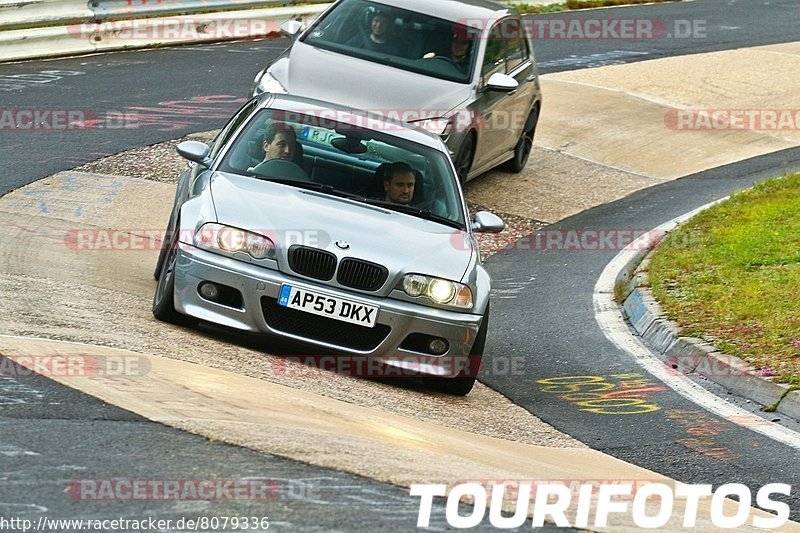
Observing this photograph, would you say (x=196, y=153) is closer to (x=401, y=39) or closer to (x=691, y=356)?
(x=691, y=356)

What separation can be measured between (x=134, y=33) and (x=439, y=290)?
40.3 ft

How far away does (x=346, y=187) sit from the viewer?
9.06m

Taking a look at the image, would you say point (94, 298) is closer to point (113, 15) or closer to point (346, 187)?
point (346, 187)

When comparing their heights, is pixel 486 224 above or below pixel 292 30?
below

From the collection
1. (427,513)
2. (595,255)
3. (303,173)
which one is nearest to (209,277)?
(303,173)

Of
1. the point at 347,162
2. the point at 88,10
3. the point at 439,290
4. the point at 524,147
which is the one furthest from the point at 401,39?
the point at 88,10

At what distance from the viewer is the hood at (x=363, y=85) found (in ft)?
41.9

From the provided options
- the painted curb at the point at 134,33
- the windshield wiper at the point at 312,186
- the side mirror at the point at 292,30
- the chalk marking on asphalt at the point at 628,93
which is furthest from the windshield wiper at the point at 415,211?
the chalk marking on asphalt at the point at 628,93

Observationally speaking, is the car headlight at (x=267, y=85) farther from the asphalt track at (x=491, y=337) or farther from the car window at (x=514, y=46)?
the car window at (x=514, y=46)

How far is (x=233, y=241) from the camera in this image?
26.6 ft

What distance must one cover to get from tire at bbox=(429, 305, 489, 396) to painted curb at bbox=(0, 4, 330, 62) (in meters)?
10.9

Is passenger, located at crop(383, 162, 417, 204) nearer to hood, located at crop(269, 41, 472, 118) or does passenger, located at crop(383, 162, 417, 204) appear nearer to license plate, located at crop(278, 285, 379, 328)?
license plate, located at crop(278, 285, 379, 328)

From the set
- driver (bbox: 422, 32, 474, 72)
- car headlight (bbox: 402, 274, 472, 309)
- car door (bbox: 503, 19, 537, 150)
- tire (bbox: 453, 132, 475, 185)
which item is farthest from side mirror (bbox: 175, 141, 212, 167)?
car door (bbox: 503, 19, 537, 150)

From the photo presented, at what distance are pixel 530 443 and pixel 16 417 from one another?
10.1 ft
